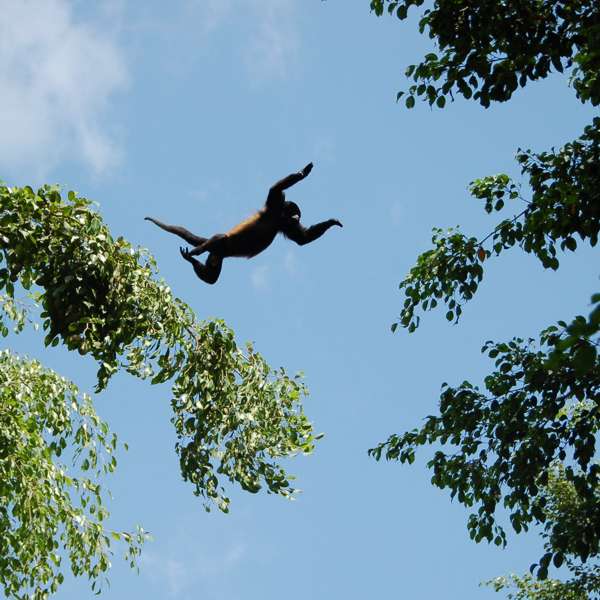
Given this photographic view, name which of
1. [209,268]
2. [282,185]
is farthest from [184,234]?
[282,185]

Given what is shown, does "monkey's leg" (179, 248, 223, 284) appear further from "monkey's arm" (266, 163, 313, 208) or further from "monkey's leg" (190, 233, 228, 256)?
"monkey's arm" (266, 163, 313, 208)

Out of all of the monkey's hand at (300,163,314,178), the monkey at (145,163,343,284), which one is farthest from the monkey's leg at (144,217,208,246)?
the monkey's hand at (300,163,314,178)

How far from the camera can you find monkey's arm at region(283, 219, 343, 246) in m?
10.2

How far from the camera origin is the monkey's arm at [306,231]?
1020 centimetres

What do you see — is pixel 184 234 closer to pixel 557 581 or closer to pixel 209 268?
pixel 209 268

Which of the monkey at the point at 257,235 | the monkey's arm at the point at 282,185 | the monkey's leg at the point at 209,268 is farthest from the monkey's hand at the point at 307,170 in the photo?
the monkey's leg at the point at 209,268

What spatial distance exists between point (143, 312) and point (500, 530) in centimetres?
351

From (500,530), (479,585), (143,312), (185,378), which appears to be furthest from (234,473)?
(479,585)

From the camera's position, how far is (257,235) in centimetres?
1033

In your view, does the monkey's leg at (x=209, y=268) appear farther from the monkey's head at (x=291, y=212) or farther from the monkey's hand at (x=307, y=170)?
the monkey's hand at (x=307, y=170)

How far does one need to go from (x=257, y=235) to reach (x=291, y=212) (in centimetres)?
46

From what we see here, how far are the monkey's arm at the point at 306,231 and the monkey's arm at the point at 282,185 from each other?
357 mm

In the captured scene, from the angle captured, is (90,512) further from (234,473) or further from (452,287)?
(452,287)

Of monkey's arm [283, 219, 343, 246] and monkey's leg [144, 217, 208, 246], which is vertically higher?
monkey's leg [144, 217, 208, 246]
